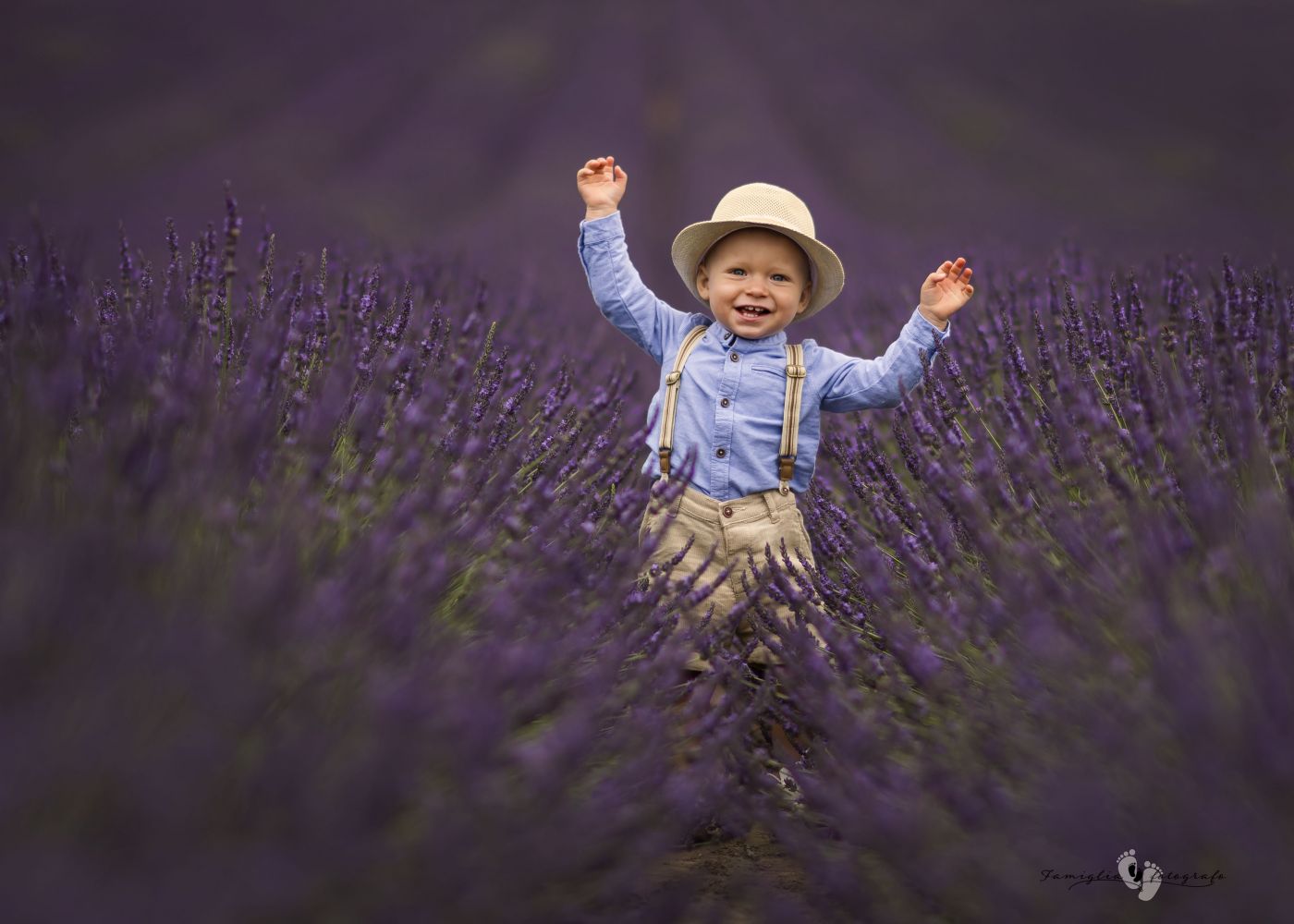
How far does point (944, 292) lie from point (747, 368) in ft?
A: 1.24

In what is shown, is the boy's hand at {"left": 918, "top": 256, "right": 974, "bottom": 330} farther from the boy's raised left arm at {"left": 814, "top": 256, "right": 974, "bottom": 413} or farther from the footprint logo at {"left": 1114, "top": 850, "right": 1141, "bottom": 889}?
→ the footprint logo at {"left": 1114, "top": 850, "right": 1141, "bottom": 889}

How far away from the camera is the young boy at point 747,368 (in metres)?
2.02

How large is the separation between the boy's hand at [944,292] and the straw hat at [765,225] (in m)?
0.16

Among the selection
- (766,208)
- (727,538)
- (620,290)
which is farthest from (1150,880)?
(620,290)

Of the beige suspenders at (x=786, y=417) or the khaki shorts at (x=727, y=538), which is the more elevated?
the beige suspenders at (x=786, y=417)

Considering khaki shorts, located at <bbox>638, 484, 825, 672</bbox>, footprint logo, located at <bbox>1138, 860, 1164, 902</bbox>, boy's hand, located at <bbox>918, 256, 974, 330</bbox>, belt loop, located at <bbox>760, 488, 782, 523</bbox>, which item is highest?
boy's hand, located at <bbox>918, 256, 974, 330</bbox>

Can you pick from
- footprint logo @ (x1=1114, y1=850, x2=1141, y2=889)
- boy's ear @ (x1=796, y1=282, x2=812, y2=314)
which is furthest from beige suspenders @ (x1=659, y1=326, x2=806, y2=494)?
footprint logo @ (x1=1114, y1=850, x2=1141, y2=889)

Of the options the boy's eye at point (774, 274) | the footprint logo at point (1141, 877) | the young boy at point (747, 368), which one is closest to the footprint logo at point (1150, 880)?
the footprint logo at point (1141, 877)

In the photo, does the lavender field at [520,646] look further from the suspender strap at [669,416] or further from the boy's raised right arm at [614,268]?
the boy's raised right arm at [614,268]

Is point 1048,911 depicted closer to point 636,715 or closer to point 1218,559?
point 1218,559

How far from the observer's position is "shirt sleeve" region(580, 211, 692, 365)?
2.12 meters

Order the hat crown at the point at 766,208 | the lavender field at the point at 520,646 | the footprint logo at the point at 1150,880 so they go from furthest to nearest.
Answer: the hat crown at the point at 766,208, the footprint logo at the point at 1150,880, the lavender field at the point at 520,646

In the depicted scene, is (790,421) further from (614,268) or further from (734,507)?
(614,268)

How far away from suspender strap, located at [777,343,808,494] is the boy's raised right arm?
26 centimetres
